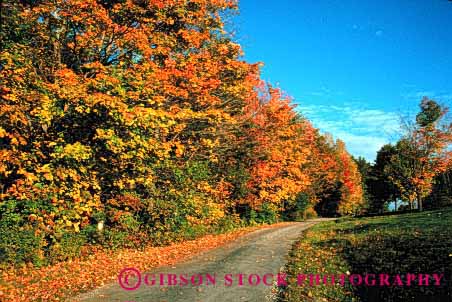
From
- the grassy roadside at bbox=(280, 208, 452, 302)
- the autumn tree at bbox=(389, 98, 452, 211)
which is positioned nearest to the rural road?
the grassy roadside at bbox=(280, 208, 452, 302)

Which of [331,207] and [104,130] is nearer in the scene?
[104,130]

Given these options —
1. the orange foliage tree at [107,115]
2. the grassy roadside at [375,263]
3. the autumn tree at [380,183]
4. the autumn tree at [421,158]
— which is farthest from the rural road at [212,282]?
the autumn tree at [380,183]

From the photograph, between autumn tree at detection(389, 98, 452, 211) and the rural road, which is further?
autumn tree at detection(389, 98, 452, 211)

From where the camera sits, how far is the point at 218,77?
2108 centimetres

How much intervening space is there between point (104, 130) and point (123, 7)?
671cm

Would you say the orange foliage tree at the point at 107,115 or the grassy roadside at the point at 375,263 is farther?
the orange foliage tree at the point at 107,115

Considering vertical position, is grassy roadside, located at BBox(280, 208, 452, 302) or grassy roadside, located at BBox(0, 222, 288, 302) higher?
grassy roadside, located at BBox(280, 208, 452, 302)

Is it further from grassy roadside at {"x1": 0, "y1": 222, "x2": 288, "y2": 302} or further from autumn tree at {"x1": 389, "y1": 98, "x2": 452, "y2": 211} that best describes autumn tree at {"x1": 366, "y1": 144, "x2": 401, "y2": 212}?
grassy roadside at {"x1": 0, "y1": 222, "x2": 288, "y2": 302}

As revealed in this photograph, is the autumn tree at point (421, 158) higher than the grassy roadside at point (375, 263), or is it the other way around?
the autumn tree at point (421, 158)

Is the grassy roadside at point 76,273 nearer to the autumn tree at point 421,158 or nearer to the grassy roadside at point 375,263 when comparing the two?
the grassy roadside at point 375,263

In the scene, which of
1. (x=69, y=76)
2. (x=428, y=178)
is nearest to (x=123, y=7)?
(x=69, y=76)

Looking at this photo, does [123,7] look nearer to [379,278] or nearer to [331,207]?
[379,278]

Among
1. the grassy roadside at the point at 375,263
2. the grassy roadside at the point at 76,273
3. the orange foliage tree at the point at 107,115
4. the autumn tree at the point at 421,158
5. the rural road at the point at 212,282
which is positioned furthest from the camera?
the autumn tree at the point at 421,158

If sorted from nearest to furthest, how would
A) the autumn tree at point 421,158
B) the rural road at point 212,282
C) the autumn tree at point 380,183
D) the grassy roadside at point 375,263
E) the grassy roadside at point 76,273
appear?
the grassy roadside at point 375,263 → the rural road at point 212,282 → the grassy roadside at point 76,273 → the autumn tree at point 421,158 → the autumn tree at point 380,183
